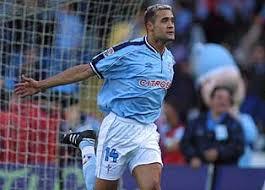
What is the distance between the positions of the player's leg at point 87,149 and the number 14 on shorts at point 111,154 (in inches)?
12.7

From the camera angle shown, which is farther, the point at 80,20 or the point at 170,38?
the point at 80,20

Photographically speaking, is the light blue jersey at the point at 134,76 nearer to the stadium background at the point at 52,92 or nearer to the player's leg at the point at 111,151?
the player's leg at the point at 111,151

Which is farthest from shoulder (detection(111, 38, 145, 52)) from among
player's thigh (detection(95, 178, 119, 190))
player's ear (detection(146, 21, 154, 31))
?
player's thigh (detection(95, 178, 119, 190))

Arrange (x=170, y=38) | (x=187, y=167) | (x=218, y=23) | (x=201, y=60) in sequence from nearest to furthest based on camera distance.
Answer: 1. (x=170, y=38)
2. (x=187, y=167)
3. (x=201, y=60)
4. (x=218, y=23)

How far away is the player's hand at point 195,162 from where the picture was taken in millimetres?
11895

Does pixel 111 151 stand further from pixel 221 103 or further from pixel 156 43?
pixel 221 103

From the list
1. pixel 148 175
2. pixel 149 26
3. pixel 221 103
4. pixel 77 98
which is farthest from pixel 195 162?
pixel 149 26

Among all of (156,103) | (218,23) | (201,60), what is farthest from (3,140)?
(218,23)

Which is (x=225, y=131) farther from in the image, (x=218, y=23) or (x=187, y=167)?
(x=218, y=23)

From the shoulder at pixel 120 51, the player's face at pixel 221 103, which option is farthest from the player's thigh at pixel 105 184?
the player's face at pixel 221 103

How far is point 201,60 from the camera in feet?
48.4

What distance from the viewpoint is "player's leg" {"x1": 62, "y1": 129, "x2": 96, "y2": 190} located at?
970cm

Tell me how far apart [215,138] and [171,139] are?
1095 millimetres

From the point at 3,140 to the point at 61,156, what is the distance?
0.68 metres
